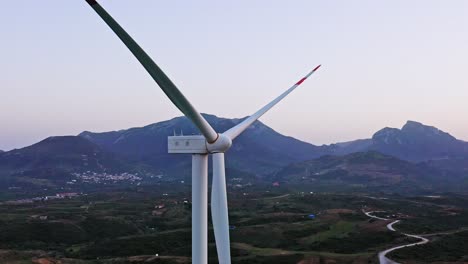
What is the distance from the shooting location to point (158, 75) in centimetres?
3017

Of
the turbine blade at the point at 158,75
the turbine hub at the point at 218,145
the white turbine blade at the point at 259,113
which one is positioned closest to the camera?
the turbine blade at the point at 158,75

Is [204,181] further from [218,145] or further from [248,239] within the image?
[248,239]

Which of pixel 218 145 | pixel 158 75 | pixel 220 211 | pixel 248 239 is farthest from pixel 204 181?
pixel 248 239

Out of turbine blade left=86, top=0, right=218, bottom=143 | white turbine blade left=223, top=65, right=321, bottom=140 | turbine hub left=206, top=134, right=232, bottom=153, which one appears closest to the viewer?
turbine blade left=86, top=0, right=218, bottom=143

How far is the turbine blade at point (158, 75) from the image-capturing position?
25.1 m

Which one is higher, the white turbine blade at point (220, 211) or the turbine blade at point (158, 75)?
the turbine blade at point (158, 75)

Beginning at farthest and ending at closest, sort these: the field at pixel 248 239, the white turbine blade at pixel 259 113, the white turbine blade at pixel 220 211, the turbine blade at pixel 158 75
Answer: the field at pixel 248 239 < the white turbine blade at pixel 259 113 < the white turbine blade at pixel 220 211 < the turbine blade at pixel 158 75

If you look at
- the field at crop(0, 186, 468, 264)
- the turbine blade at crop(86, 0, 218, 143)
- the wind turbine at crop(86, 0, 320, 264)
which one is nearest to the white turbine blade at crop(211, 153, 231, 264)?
the wind turbine at crop(86, 0, 320, 264)

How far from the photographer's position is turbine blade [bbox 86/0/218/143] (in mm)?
25087

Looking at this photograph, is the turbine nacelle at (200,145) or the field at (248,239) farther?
the field at (248,239)

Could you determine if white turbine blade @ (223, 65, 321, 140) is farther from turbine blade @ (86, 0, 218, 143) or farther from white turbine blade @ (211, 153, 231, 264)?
turbine blade @ (86, 0, 218, 143)

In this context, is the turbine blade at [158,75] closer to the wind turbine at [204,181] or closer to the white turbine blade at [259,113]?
the wind turbine at [204,181]

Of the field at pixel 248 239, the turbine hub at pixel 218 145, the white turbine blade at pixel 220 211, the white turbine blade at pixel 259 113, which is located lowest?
the field at pixel 248 239

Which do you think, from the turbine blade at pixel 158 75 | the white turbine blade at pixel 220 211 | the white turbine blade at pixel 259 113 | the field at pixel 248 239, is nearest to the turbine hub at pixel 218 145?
the turbine blade at pixel 158 75
